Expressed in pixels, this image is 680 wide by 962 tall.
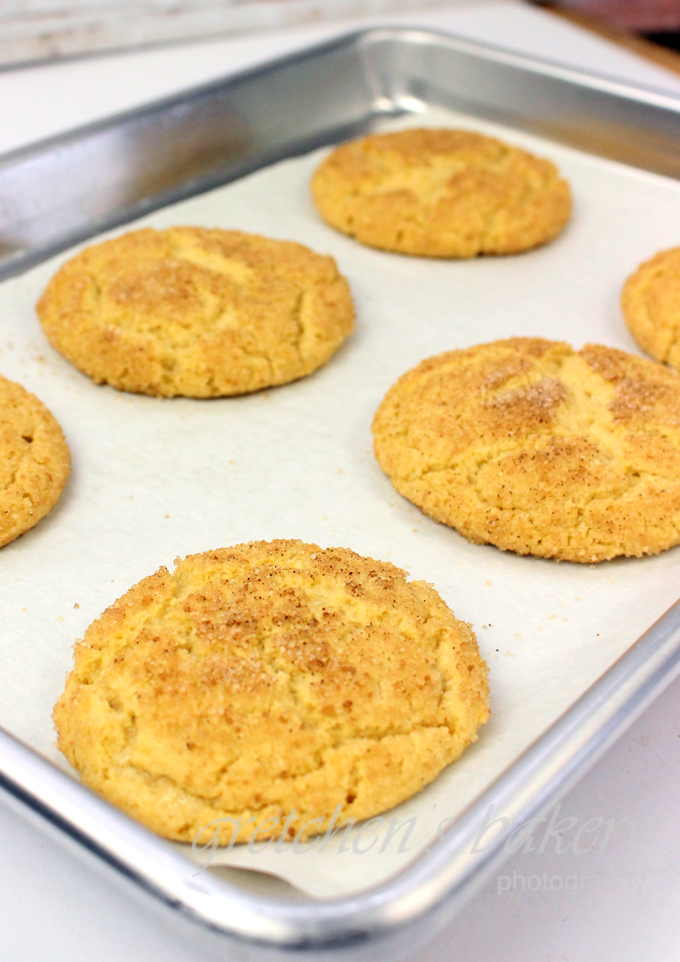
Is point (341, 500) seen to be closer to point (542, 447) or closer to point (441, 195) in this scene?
point (542, 447)

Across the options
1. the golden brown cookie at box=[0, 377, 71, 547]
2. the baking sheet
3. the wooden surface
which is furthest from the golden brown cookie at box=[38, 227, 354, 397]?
the wooden surface

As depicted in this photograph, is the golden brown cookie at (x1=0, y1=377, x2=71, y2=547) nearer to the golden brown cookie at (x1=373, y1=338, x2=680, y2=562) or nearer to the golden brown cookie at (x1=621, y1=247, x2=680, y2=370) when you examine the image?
the golden brown cookie at (x1=373, y1=338, x2=680, y2=562)

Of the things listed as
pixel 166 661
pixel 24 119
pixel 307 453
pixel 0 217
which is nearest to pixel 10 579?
pixel 166 661

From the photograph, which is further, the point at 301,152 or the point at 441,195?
the point at 301,152

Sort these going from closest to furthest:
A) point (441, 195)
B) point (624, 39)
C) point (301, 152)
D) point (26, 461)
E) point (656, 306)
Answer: point (26, 461), point (656, 306), point (441, 195), point (301, 152), point (624, 39)

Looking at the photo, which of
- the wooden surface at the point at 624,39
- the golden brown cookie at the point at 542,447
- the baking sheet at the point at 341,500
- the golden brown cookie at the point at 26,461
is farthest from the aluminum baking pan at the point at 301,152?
the wooden surface at the point at 624,39

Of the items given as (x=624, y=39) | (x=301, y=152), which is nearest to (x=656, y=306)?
(x=301, y=152)
